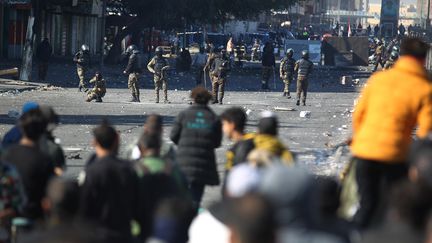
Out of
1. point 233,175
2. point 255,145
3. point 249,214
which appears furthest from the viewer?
point 255,145

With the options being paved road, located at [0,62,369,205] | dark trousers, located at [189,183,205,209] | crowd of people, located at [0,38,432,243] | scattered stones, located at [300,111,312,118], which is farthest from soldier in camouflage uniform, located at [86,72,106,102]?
crowd of people, located at [0,38,432,243]

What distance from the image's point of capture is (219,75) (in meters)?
32.8

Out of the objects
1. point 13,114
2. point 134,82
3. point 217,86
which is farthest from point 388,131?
point 217,86

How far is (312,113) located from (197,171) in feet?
64.9

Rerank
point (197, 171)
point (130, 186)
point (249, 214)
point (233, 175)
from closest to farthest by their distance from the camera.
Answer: point (249, 214) < point (233, 175) < point (130, 186) < point (197, 171)

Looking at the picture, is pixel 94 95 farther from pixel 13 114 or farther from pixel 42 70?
pixel 42 70

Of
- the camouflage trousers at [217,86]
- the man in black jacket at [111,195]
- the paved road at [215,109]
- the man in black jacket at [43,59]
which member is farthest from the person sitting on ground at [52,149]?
the man in black jacket at [43,59]

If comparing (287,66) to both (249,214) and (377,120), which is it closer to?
(377,120)

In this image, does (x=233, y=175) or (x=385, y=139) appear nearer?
(x=233, y=175)

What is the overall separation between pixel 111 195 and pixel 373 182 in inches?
83.2

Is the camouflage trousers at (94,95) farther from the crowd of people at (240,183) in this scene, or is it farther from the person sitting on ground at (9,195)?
the person sitting on ground at (9,195)

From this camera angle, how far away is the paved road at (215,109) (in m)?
19.5

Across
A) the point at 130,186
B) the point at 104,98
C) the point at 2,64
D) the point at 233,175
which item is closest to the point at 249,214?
the point at 233,175

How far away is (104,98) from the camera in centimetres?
3434
